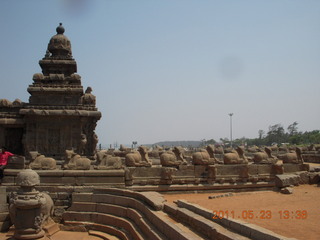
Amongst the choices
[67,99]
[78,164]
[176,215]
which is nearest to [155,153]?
[67,99]

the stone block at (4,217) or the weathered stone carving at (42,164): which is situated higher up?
the weathered stone carving at (42,164)

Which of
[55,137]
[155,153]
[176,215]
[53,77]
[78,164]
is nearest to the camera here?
[176,215]

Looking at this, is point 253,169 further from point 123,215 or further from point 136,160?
point 123,215

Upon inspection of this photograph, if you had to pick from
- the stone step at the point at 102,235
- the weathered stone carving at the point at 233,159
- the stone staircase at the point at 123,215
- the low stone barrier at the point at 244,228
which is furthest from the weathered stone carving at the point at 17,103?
the low stone barrier at the point at 244,228

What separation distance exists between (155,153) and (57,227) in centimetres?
1516

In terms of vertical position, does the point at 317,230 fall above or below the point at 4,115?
below

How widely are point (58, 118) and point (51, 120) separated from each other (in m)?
0.45

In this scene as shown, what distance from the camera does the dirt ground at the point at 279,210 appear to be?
6.34 m

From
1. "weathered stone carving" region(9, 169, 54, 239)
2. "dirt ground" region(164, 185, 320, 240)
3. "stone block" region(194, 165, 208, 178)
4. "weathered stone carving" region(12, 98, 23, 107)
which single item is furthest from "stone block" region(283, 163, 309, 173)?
"weathered stone carving" region(12, 98, 23, 107)

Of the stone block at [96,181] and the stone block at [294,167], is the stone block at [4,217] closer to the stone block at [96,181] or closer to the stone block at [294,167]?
the stone block at [96,181]

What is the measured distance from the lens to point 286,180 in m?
12.7

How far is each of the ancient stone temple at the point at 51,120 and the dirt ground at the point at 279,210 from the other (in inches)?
334

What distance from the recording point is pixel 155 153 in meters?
25.4

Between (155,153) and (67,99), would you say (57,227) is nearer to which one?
(67,99)
